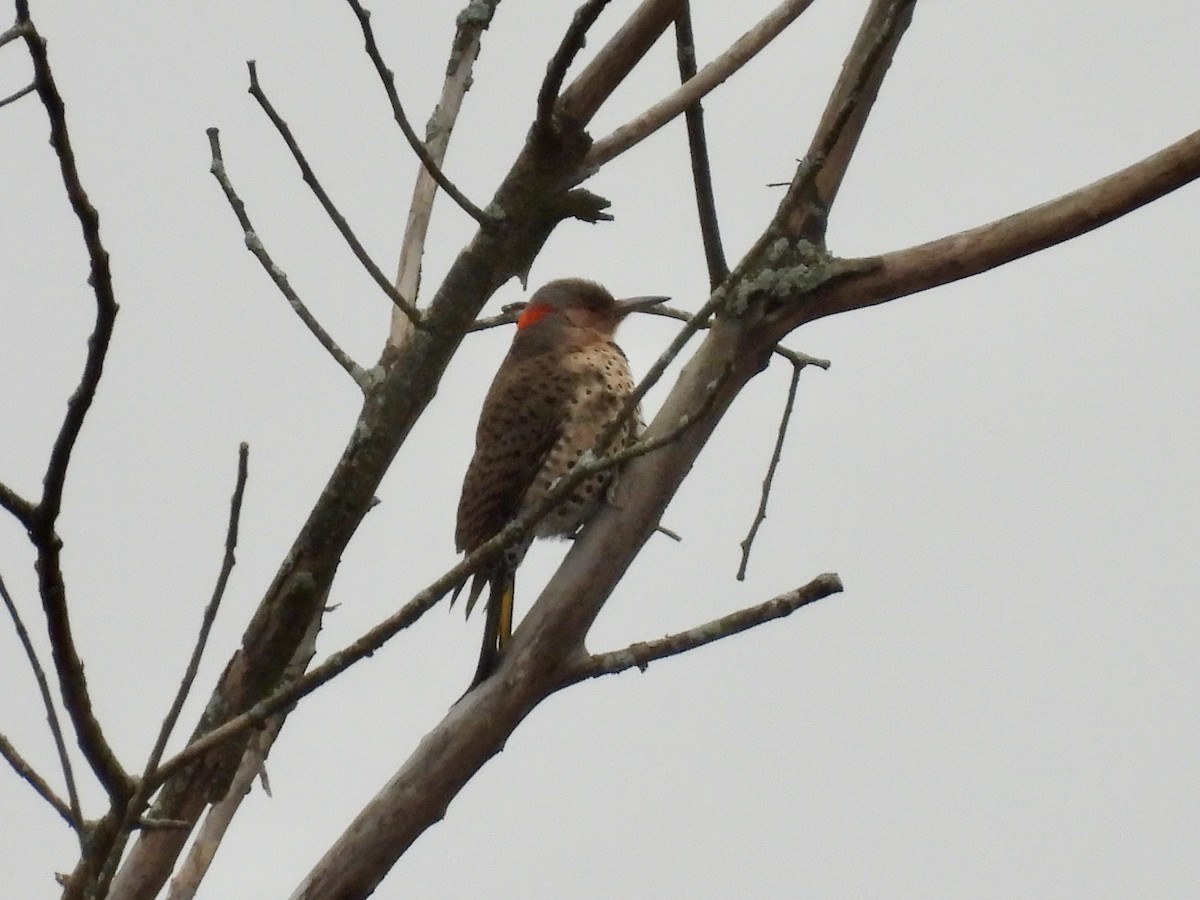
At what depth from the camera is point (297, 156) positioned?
108 inches

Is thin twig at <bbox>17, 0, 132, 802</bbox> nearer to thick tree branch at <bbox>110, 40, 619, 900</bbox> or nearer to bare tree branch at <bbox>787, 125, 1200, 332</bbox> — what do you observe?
thick tree branch at <bbox>110, 40, 619, 900</bbox>

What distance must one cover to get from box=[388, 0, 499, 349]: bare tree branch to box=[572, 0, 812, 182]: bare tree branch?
0.73 metres

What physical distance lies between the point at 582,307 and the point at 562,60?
2.44 m

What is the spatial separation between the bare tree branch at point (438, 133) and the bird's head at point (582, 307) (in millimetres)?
1322

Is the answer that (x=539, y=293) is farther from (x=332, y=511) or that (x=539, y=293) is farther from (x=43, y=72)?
(x=43, y=72)

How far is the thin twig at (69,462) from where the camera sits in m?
1.72

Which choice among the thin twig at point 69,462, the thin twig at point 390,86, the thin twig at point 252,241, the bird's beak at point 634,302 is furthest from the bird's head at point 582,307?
the thin twig at point 69,462

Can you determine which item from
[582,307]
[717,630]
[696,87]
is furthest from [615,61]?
[582,307]

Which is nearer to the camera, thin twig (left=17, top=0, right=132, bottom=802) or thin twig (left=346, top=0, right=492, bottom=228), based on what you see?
thin twig (left=17, top=0, right=132, bottom=802)

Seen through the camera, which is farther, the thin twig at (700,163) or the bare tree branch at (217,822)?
the bare tree branch at (217,822)

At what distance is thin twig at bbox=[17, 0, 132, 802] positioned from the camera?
1716 millimetres

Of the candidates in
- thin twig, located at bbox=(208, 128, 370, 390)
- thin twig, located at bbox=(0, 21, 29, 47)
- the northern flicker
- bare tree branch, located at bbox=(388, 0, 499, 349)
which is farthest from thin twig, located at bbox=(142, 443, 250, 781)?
the northern flicker

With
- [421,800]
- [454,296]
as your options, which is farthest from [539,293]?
[421,800]

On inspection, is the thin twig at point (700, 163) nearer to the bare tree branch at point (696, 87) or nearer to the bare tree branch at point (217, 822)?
the bare tree branch at point (696, 87)
